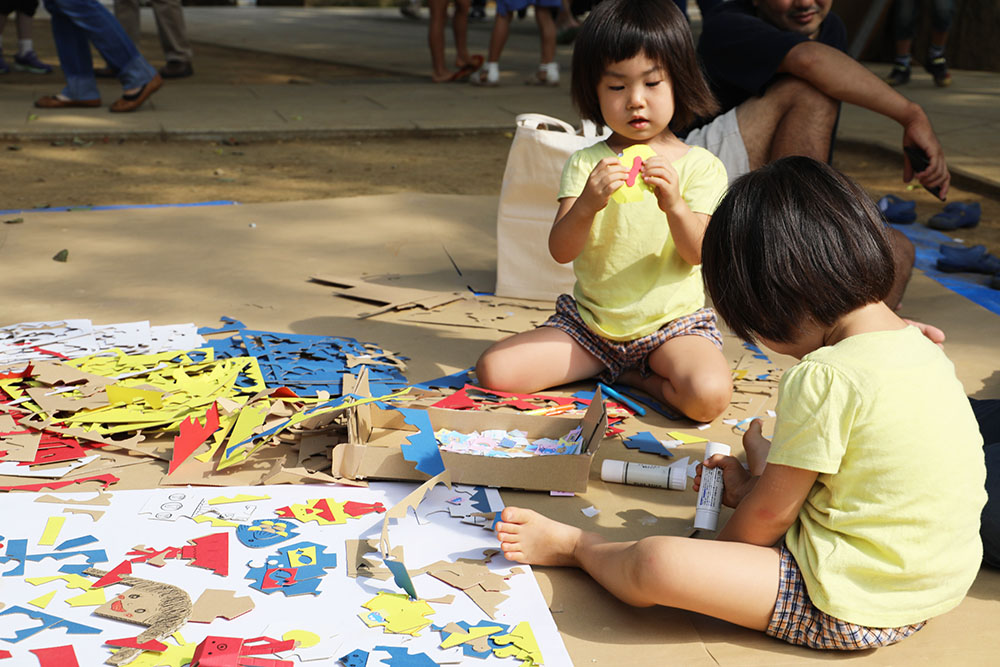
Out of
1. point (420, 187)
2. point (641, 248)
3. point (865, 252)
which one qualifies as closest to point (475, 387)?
point (641, 248)

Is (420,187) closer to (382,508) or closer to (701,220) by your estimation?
(701,220)

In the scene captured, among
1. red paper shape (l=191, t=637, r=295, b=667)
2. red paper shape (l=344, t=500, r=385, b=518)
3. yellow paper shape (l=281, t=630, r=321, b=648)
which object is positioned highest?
red paper shape (l=191, t=637, r=295, b=667)

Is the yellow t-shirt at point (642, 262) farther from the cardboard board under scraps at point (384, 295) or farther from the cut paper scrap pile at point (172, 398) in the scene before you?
the cardboard board under scraps at point (384, 295)

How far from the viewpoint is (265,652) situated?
158 cm

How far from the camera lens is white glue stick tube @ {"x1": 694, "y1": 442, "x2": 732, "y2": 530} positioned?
6.42ft

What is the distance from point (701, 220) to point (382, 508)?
3.61 feet

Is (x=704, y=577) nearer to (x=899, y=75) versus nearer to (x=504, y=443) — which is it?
(x=504, y=443)

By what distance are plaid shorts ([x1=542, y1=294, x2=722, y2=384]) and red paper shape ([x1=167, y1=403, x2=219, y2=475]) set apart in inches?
36.8

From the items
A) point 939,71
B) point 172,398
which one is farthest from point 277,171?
point 939,71

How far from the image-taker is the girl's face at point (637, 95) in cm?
249

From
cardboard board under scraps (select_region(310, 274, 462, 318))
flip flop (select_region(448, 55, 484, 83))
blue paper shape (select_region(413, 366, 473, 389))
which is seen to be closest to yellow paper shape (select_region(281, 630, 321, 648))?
blue paper shape (select_region(413, 366, 473, 389))

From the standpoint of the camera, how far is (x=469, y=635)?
165cm

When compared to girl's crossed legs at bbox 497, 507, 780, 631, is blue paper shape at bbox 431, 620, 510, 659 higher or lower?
lower

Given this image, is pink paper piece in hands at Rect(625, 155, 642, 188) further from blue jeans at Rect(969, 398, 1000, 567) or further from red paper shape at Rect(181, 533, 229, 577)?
red paper shape at Rect(181, 533, 229, 577)
